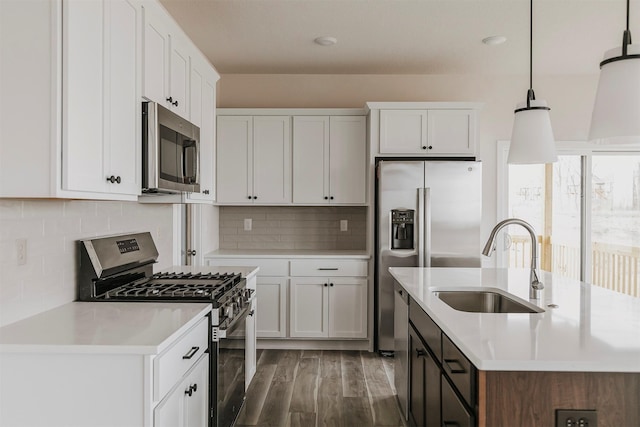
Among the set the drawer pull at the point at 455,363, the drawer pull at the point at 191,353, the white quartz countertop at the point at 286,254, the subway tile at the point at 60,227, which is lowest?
the drawer pull at the point at 191,353

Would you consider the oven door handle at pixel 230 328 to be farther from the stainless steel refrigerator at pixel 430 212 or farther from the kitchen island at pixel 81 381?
the stainless steel refrigerator at pixel 430 212

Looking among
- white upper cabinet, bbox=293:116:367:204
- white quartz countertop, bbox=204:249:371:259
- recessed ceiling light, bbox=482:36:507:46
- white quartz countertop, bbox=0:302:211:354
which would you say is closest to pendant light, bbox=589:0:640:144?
white quartz countertop, bbox=0:302:211:354

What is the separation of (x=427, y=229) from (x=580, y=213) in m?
1.89

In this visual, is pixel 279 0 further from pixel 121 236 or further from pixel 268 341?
pixel 268 341

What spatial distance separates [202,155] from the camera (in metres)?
3.34

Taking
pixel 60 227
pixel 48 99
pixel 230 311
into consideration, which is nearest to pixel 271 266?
pixel 230 311

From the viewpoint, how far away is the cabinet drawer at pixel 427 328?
1976 millimetres

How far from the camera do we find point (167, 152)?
8.12 ft

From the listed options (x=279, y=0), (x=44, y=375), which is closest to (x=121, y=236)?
(x=44, y=375)

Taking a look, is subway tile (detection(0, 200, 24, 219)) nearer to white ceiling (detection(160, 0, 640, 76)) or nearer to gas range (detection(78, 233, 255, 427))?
gas range (detection(78, 233, 255, 427))

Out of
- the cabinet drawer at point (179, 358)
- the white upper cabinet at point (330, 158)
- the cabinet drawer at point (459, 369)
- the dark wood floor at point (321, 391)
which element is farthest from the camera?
the white upper cabinet at point (330, 158)

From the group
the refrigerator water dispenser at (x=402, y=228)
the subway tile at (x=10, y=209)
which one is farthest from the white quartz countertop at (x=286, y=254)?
the subway tile at (x=10, y=209)

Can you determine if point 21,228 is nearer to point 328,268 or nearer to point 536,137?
point 536,137

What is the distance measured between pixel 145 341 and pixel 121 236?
1.25 metres
